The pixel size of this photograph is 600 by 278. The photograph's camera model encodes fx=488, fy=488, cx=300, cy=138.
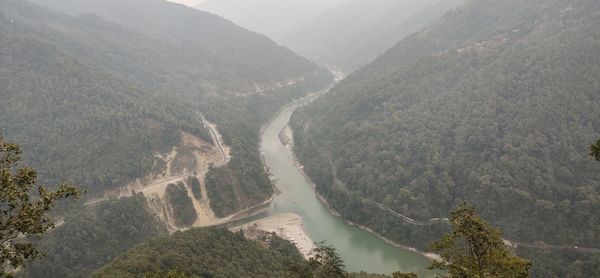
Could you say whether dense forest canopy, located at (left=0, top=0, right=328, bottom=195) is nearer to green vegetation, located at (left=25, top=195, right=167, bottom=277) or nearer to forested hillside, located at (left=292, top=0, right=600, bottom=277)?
green vegetation, located at (left=25, top=195, right=167, bottom=277)

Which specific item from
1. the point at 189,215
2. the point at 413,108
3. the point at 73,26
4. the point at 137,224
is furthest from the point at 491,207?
the point at 73,26

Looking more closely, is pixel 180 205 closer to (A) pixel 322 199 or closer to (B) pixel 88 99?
(A) pixel 322 199

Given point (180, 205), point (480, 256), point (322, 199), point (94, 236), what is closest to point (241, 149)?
point (322, 199)

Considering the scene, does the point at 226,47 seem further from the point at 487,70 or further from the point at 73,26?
the point at 487,70

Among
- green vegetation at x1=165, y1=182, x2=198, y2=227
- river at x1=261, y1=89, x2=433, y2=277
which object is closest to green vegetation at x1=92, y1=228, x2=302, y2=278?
river at x1=261, y1=89, x2=433, y2=277

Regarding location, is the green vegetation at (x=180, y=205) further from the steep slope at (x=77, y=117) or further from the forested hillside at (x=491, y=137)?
the forested hillside at (x=491, y=137)

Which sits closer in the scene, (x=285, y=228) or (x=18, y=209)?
(x=18, y=209)
